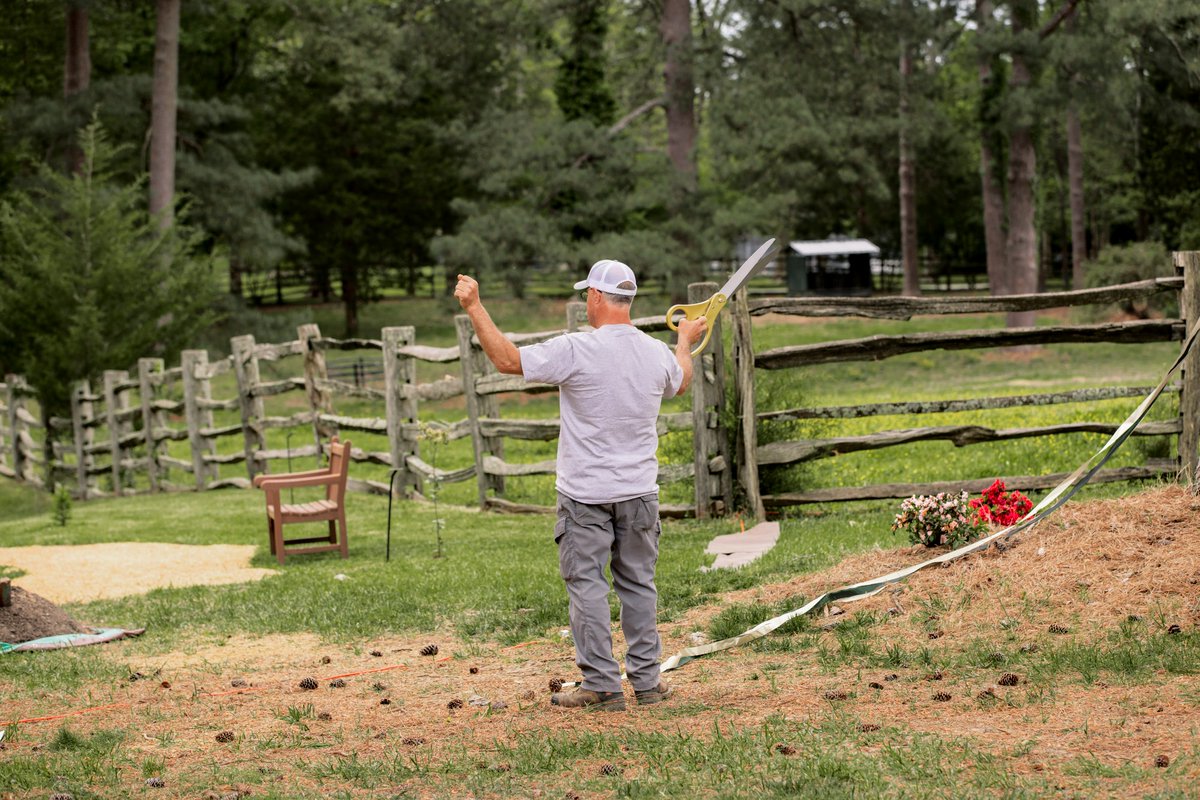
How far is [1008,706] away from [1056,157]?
49.0 m

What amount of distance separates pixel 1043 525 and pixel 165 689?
4.39 metres

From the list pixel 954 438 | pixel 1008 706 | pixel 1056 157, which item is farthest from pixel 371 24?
pixel 1056 157

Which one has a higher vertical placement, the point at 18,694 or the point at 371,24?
the point at 371,24

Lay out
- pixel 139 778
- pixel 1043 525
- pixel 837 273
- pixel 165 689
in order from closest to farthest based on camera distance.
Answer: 1. pixel 139 778
2. pixel 165 689
3. pixel 1043 525
4. pixel 837 273

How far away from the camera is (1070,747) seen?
4191 mm

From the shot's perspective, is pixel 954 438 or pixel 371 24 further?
pixel 371 24

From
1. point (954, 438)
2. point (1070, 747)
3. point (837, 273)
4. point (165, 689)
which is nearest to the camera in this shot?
point (1070, 747)

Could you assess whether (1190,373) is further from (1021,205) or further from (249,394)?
(1021,205)

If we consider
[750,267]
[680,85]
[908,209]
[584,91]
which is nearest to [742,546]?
[750,267]

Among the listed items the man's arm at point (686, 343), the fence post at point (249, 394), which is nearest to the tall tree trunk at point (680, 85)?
the fence post at point (249, 394)

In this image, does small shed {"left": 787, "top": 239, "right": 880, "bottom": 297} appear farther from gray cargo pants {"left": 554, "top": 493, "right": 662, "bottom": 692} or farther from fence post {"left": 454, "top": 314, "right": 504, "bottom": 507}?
gray cargo pants {"left": 554, "top": 493, "right": 662, "bottom": 692}

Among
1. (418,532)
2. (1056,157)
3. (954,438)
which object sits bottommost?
(418,532)

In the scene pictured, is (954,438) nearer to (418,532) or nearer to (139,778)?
(418,532)

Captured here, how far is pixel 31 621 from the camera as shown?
7.32 meters
